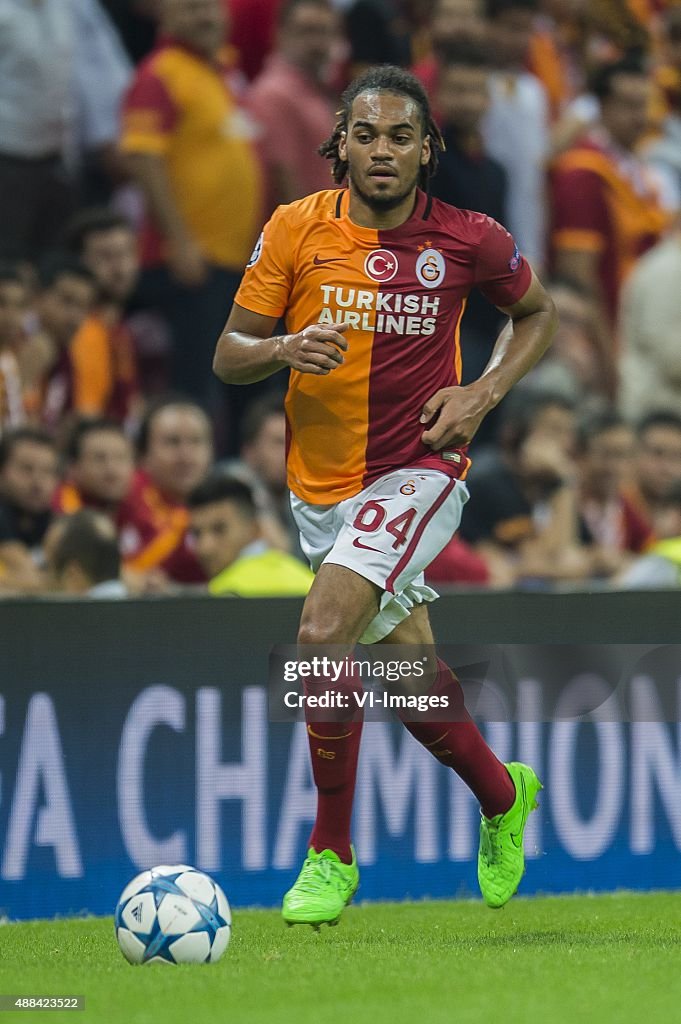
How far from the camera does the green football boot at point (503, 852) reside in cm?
570

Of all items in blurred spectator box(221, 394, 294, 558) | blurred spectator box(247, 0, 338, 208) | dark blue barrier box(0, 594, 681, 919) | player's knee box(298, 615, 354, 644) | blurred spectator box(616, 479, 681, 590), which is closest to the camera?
player's knee box(298, 615, 354, 644)

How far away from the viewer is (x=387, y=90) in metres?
5.37

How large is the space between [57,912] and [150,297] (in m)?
4.26

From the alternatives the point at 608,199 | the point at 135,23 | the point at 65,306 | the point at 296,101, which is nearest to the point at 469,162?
the point at 296,101

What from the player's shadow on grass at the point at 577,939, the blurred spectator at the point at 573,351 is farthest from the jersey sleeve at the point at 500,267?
the blurred spectator at the point at 573,351

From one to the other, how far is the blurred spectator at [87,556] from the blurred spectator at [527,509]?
6.92ft

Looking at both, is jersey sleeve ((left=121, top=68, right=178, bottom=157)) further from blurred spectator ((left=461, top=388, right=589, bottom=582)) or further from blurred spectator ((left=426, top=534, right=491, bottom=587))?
blurred spectator ((left=426, top=534, right=491, bottom=587))

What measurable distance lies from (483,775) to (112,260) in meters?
4.49

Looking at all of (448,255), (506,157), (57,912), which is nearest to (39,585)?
(57,912)

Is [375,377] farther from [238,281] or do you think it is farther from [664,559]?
[238,281]

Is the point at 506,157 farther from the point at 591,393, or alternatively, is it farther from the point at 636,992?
the point at 636,992

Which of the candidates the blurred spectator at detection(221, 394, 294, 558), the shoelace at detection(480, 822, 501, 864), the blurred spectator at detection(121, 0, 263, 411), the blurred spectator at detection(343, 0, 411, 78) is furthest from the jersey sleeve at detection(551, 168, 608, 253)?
the shoelace at detection(480, 822, 501, 864)

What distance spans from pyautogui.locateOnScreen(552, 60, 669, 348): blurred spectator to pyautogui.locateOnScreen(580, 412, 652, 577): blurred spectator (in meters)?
1.57

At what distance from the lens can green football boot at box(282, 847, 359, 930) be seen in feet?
17.8
